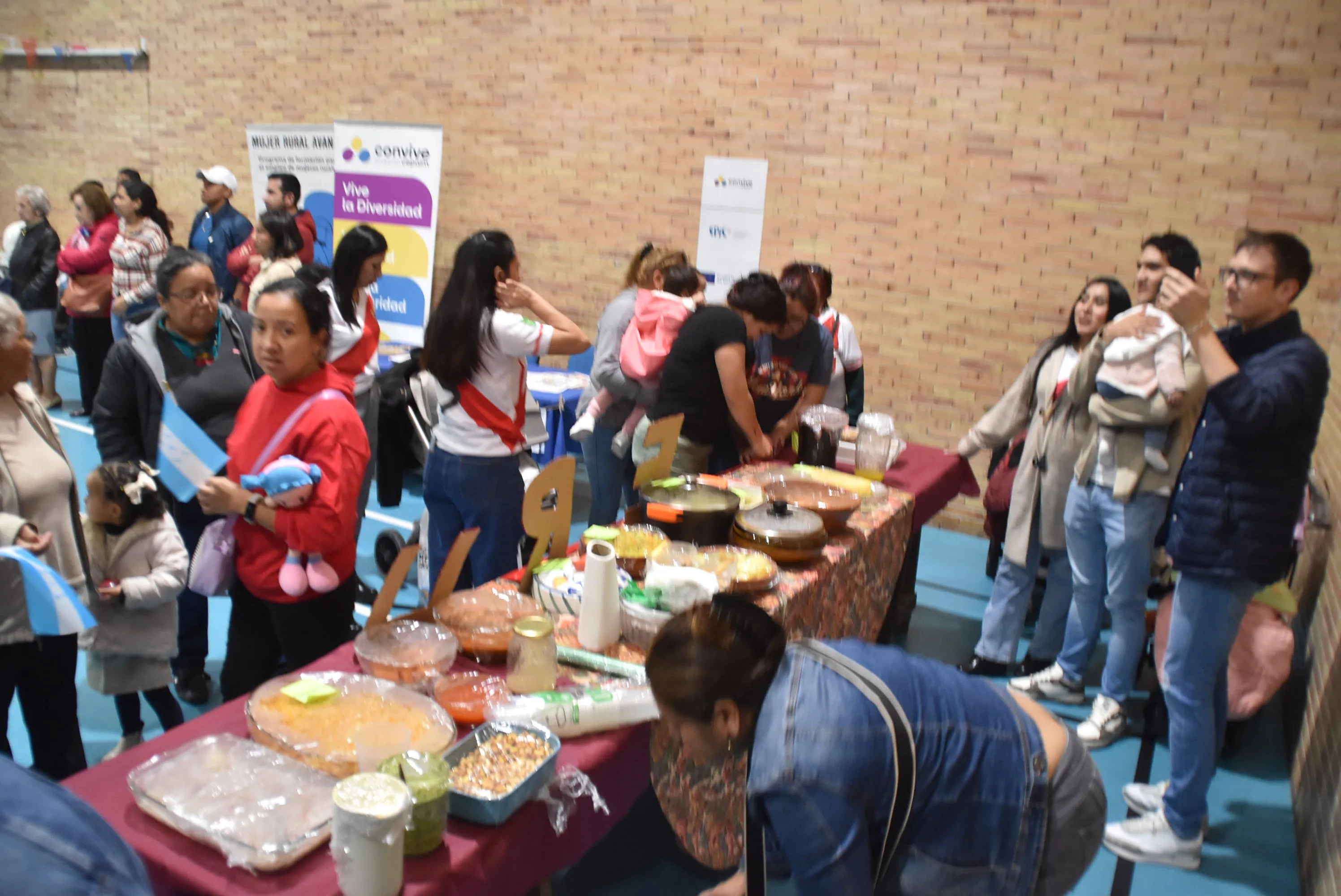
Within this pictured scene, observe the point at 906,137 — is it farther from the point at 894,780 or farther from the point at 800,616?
the point at 894,780

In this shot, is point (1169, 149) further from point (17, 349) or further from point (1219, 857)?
point (17, 349)

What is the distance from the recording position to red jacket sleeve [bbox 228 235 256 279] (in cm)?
581

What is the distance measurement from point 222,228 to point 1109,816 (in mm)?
6535

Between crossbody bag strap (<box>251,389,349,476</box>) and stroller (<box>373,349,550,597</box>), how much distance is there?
1.39m

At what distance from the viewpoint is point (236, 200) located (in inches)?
318

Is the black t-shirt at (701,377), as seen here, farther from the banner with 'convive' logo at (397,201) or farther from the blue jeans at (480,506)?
the banner with 'convive' logo at (397,201)

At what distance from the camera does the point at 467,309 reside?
266cm

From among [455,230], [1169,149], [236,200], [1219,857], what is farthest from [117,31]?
[1219,857]

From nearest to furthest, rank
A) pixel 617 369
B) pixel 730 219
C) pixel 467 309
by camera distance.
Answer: pixel 467 309, pixel 617 369, pixel 730 219

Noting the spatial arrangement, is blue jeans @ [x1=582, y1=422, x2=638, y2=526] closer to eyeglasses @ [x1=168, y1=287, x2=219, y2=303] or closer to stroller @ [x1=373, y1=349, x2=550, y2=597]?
stroller @ [x1=373, y1=349, x2=550, y2=597]

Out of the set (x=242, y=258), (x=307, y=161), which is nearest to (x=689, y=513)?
(x=242, y=258)

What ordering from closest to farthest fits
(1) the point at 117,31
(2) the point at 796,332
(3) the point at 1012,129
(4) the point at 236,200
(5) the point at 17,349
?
(5) the point at 17,349
(2) the point at 796,332
(3) the point at 1012,129
(4) the point at 236,200
(1) the point at 117,31

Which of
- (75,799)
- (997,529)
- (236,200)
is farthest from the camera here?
(236,200)

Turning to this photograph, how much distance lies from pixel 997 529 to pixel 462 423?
2663mm
